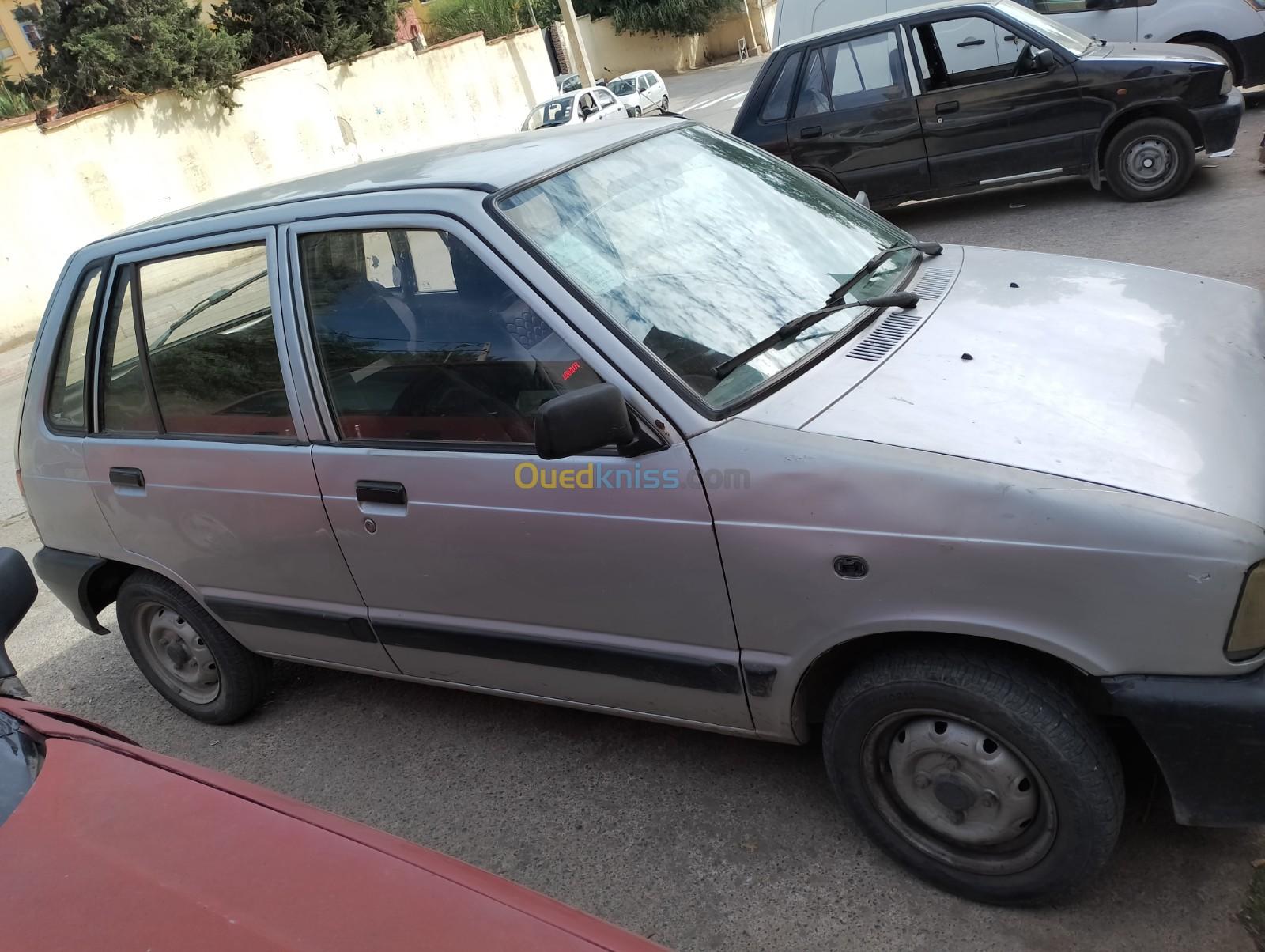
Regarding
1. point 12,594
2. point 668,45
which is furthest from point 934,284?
point 668,45

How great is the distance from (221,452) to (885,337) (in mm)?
2084

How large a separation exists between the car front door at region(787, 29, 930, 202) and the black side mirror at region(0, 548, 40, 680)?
728cm

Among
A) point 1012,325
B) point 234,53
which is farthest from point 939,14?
point 234,53

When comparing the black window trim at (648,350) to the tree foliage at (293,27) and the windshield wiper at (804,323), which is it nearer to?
the windshield wiper at (804,323)

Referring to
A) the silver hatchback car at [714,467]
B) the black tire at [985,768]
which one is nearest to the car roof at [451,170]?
the silver hatchback car at [714,467]

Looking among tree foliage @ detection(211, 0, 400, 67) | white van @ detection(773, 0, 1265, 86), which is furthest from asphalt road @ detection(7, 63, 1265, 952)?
tree foliage @ detection(211, 0, 400, 67)

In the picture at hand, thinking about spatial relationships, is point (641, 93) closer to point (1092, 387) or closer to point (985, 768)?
point (1092, 387)

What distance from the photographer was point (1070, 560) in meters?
2.09

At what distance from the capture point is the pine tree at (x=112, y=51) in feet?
55.8

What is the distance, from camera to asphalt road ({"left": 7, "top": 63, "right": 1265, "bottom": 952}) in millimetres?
2480

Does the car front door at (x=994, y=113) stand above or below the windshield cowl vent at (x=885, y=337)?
below

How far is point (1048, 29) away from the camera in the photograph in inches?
322

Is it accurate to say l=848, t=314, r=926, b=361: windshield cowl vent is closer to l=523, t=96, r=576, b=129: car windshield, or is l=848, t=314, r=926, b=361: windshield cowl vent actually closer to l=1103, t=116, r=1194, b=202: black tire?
l=1103, t=116, r=1194, b=202: black tire

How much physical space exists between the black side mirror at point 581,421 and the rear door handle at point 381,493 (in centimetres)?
68
